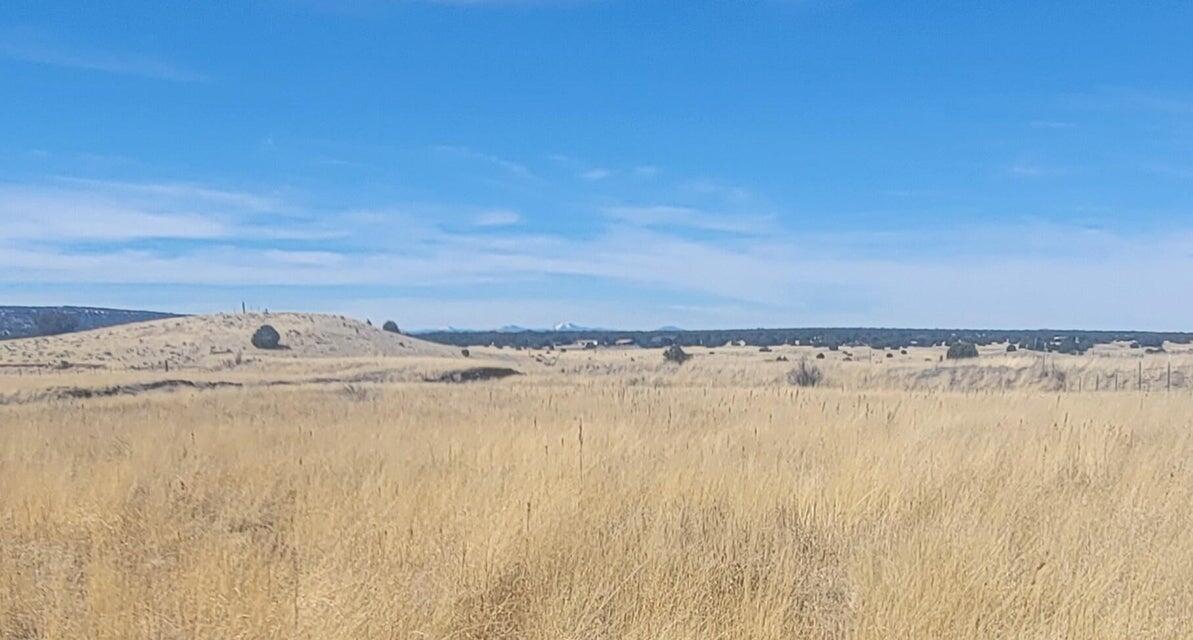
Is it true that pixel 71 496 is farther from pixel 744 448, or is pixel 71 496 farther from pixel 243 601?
pixel 744 448

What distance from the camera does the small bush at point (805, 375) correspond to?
98.5ft

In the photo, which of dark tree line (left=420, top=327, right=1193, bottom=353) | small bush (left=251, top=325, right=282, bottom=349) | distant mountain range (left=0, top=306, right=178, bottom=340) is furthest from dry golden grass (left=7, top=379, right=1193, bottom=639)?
distant mountain range (left=0, top=306, right=178, bottom=340)

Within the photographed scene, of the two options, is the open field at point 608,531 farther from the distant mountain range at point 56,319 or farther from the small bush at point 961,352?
the distant mountain range at point 56,319

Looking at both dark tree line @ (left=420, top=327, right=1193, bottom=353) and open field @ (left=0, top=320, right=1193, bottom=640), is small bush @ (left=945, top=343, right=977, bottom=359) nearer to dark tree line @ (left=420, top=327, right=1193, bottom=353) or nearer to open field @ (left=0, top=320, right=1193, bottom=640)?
dark tree line @ (left=420, top=327, right=1193, bottom=353)

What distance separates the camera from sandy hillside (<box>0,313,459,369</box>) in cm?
4900

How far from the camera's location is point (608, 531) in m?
5.20

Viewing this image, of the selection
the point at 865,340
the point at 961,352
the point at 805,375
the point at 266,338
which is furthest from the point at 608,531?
the point at 865,340

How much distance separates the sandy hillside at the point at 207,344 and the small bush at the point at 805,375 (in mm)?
28959

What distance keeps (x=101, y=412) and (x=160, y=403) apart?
2329 mm

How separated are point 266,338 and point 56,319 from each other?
4139 cm

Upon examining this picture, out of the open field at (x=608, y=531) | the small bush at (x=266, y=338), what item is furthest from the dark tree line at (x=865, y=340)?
the open field at (x=608, y=531)

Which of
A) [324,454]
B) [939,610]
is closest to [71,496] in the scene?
[324,454]

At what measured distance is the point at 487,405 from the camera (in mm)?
17562

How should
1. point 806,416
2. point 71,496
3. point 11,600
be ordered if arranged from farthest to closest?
1. point 806,416
2. point 71,496
3. point 11,600
